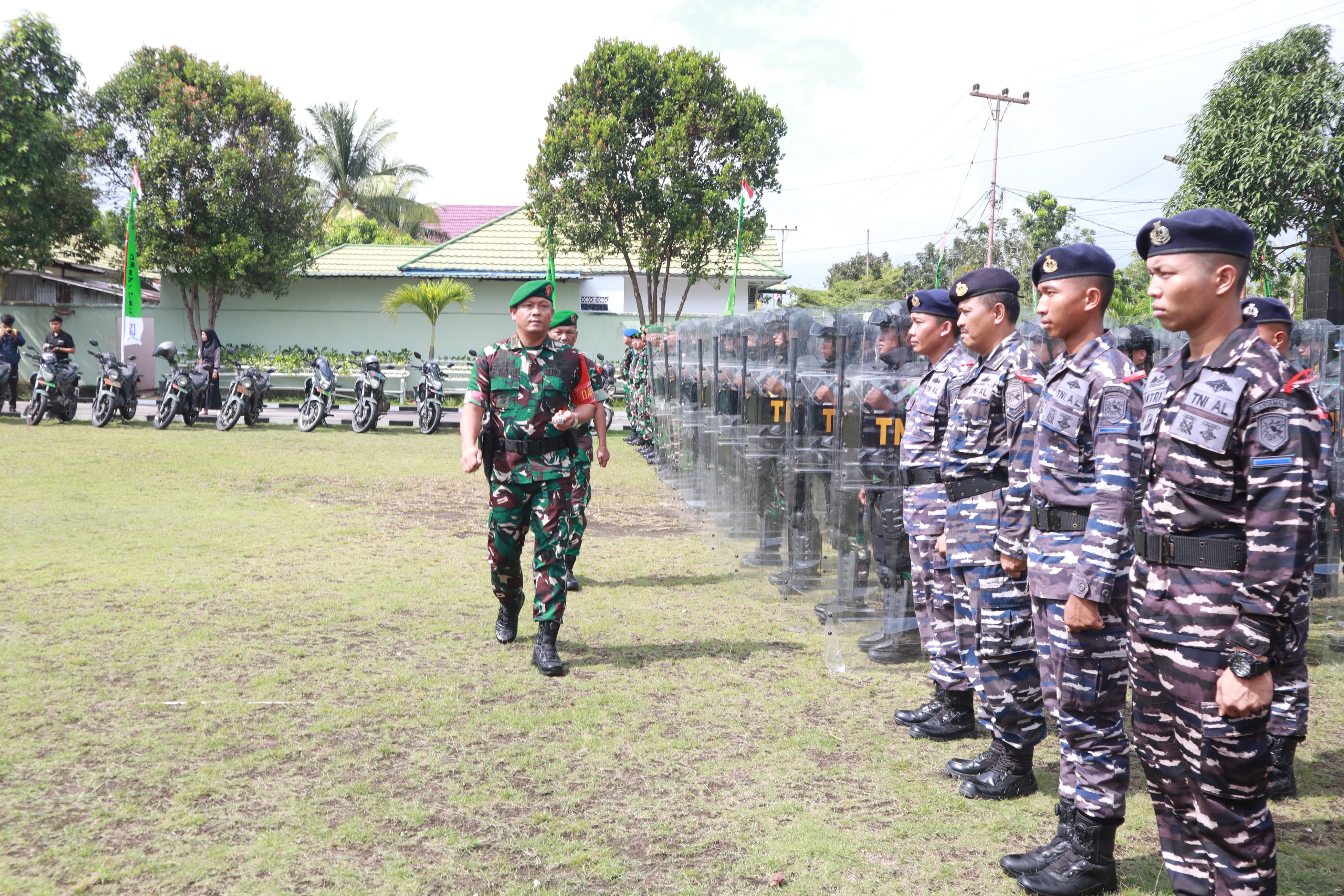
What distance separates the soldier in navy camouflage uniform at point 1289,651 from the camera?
7.93 ft

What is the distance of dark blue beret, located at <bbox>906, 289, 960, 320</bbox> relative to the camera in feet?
14.7

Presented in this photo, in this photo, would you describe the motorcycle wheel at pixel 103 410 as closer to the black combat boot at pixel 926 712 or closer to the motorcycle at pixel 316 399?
the motorcycle at pixel 316 399

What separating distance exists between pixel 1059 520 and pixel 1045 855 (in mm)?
1043

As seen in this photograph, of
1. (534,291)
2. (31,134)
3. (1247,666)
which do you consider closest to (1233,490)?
(1247,666)

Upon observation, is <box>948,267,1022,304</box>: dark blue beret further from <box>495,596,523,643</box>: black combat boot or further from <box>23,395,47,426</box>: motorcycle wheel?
<box>23,395,47,426</box>: motorcycle wheel

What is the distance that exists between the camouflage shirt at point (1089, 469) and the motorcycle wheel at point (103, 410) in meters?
16.3

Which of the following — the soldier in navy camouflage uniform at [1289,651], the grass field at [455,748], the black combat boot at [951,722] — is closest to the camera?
the soldier in navy camouflage uniform at [1289,651]

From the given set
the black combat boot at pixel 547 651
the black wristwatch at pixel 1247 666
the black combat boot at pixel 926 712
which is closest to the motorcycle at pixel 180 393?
the black combat boot at pixel 547 651

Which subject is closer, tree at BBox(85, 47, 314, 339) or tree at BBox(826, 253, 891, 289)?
tree at BBox(85, 47, 314, 339)

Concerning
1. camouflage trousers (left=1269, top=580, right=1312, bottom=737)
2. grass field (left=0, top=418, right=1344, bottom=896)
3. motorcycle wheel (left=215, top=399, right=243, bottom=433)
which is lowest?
grass field (left=0, top=418, right=1344, bottom=896)

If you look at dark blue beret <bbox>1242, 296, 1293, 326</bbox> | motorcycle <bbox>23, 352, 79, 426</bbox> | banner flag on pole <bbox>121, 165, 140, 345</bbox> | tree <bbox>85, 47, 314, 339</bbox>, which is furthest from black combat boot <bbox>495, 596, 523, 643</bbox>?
tree <bbox>85, 47, 314, 339</bbox>

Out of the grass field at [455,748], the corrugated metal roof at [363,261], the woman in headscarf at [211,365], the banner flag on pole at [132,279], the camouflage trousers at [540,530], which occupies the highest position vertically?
the corrugated metal roof at [363,261]

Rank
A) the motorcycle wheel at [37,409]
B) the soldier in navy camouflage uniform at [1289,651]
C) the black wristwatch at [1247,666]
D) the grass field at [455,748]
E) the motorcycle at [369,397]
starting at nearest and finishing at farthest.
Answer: the black wristwatch at [1247,666] → the soldier in navy camouflage uniform at [1289,651] → the grass field at [455,748] → the motorcycle wheel at [37,409] → the motorcycle at [369,397]

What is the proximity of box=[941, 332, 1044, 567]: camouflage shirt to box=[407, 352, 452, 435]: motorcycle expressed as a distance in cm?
1487
